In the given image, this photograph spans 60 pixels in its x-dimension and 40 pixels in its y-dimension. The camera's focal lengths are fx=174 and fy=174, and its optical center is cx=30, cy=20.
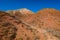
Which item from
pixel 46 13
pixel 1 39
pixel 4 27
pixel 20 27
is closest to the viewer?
pixel 1 39

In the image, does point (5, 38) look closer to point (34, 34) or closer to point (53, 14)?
point (34, 34)

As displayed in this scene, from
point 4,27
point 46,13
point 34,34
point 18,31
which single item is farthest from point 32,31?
point 46,13

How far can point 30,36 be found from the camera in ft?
39.2

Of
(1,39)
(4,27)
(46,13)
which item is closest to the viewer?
(1,39)

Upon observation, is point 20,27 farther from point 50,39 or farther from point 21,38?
point 50,39

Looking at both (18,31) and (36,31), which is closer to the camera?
(18,31)

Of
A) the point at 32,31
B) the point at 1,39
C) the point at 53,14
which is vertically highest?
the point at 53,14

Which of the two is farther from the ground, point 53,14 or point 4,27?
point 53,14

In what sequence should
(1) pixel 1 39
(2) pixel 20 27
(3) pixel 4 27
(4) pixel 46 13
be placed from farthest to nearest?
(4) pixel 46 13 → (2) pixel 20 27 → (3) pixel 4 27 → (1) pixel 1 39

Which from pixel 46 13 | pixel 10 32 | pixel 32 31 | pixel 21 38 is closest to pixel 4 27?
pixel 10 32

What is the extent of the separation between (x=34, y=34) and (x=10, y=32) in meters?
1.91

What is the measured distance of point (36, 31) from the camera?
1279 cm

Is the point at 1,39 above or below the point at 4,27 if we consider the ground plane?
below

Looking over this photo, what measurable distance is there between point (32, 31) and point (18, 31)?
3.81ft
